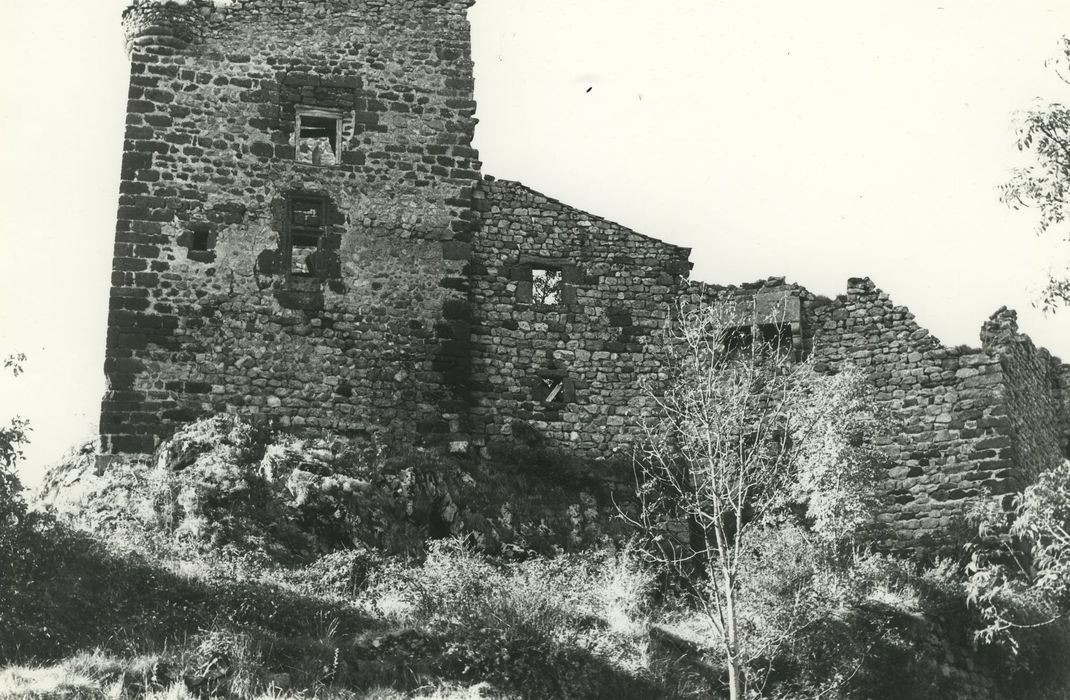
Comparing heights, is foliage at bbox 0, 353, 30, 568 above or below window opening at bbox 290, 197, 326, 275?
below

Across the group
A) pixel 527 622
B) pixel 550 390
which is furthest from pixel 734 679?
pixel 550 390

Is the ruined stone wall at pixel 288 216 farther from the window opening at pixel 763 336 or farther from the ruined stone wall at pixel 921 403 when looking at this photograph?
the ruined stone wall at pixel 921 403

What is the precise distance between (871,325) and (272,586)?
1028 cm

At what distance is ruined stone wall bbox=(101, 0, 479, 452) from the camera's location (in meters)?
19.9

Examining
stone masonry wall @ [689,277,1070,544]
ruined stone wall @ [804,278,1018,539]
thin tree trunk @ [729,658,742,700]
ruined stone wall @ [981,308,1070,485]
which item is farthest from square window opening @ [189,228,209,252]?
ruined stone wall @ [981,308,1070,485]

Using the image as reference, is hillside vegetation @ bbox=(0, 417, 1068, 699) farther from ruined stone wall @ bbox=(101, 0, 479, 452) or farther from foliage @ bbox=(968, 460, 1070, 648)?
ruined stone wall @ bbox=(101, 0, 479, 452)

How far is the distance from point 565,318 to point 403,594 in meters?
6.09

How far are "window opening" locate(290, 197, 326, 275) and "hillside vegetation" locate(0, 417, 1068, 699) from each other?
8.76 feet

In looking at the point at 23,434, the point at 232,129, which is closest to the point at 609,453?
the point at 232,129

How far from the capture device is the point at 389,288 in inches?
819

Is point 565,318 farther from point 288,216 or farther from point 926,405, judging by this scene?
point 926,405

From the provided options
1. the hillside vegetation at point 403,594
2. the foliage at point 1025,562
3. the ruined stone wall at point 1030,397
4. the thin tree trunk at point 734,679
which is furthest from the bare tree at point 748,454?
the ruined stone wall at point 1030,397

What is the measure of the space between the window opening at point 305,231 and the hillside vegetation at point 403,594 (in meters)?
2.67

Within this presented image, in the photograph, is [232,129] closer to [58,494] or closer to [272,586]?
[58,494]
